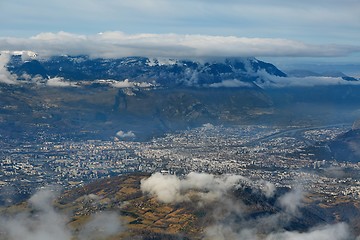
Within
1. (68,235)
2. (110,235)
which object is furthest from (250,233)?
(68,235)

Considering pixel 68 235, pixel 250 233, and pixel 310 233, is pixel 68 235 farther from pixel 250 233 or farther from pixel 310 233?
pixel 310 233

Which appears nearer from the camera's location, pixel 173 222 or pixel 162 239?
pixel 162 239

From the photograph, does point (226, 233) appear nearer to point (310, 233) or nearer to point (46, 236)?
point (310, 233)

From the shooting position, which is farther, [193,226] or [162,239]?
[193,226]

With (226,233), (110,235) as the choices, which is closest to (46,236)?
(110,235)

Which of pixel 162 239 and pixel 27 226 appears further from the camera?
pixel 27 226

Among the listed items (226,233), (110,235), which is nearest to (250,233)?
(226,233)

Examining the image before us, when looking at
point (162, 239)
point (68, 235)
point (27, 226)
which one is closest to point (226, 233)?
point (162, 239)

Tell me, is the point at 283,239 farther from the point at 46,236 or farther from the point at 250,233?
the point at 46,236
